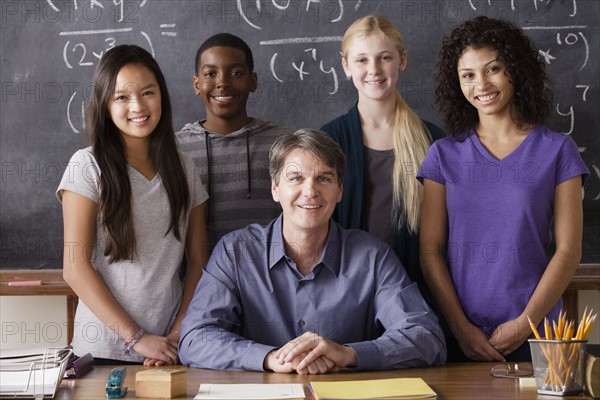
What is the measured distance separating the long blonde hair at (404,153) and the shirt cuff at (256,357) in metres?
0.76

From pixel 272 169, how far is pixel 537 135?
2.54 ft

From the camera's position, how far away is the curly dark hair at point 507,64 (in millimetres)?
2225

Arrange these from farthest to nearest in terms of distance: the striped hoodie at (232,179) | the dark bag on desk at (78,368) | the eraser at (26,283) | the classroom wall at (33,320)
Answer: the classroom wall at (33,320) → the eraser at (26,283) → the striped hoodie at (232,179) → the dark bag on desk at (78,368)

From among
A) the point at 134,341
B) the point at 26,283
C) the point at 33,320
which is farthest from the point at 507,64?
the point at 33,320

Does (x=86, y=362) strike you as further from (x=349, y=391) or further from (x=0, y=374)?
(x=349, y=391)

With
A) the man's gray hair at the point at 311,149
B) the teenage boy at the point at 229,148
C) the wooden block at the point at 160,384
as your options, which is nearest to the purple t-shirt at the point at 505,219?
the man's gray hair at the point at 311,149

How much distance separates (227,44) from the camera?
2730 mm

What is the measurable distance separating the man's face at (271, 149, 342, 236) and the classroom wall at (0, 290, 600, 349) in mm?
1418

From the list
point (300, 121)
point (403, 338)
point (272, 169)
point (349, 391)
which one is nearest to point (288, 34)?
point (300, 121)

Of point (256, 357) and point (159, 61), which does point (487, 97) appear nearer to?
point (256, 357)

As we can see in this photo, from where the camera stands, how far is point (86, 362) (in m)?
1.86

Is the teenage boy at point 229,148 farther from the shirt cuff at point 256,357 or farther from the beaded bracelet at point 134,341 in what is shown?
the shirt cuff at point 256,357

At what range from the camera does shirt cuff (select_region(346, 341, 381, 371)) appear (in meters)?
1.85

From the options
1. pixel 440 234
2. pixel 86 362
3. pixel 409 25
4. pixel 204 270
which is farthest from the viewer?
pixel 409 25
